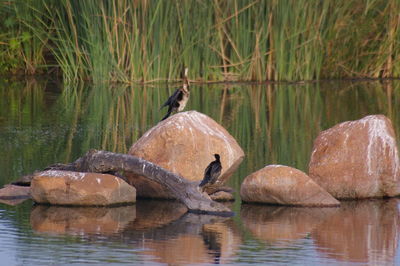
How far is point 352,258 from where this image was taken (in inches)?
279

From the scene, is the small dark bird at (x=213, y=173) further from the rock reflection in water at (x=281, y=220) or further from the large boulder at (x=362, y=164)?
the large boulder at (x=362, y=164)

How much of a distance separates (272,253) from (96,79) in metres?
14.4

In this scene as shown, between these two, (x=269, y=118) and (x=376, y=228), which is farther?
(x=269, y=118)

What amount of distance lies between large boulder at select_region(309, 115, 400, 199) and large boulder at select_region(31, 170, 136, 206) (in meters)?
1.87

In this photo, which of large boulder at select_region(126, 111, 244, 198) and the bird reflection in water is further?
large boulder at select_region(126, 111, 244, 198)

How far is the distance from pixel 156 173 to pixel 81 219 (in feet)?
2.76

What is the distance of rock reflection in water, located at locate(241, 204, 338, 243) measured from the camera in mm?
7926

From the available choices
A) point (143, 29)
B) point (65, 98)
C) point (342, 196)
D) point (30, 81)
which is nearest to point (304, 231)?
point (342, 196)

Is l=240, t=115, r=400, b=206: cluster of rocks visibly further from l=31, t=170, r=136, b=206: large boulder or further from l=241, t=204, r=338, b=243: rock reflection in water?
l=31, t=170, r=136, b=206: large boulder

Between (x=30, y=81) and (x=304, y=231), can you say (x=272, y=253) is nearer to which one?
(x=304, y=231)

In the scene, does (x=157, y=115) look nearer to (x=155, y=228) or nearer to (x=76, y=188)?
(x=76, y=188)

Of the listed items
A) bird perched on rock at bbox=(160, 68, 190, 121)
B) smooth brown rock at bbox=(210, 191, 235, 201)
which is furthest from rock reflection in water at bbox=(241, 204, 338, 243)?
bird perched on rock at bbox=(160, 68, 190, 121)

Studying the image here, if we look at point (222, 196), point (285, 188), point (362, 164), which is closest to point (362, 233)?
point (285, 188)

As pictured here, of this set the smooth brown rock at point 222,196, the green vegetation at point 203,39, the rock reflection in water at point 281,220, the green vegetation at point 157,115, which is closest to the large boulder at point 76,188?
the smooth brown rock at point 222,196
